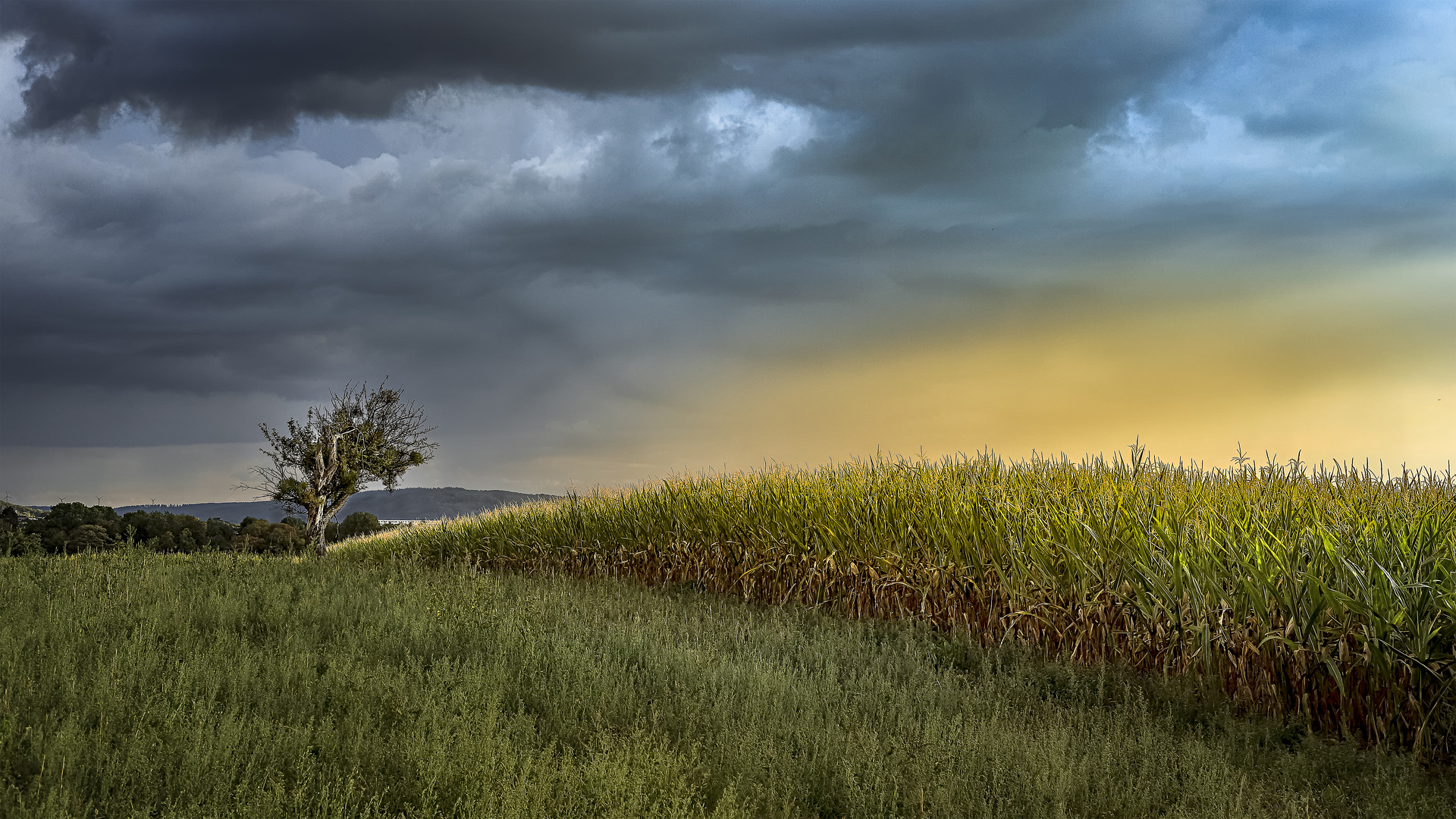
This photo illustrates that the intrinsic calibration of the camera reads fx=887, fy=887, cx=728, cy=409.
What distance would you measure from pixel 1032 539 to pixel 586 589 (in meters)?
6.65

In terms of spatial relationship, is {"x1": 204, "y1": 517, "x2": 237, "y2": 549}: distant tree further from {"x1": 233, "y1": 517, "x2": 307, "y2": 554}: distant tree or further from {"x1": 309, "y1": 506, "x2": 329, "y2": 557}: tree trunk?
{"x1": 309, "y1": 506, "x2": 329, "y2": 557}: tree trunk

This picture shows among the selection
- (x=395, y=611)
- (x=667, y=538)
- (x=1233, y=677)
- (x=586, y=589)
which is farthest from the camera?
(x=667, y=538)

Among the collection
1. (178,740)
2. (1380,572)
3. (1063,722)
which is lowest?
(1063,722)

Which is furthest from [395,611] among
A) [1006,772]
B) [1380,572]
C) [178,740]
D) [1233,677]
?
[1380,572]

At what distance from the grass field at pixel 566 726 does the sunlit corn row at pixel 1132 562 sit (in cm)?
56

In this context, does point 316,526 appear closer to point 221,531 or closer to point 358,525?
point 221,531

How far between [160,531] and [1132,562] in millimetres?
28449

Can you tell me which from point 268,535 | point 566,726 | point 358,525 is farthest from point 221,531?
point 566,726

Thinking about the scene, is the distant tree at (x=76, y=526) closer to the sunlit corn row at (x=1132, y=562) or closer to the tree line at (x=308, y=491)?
the tree line at (x=308, y=491)

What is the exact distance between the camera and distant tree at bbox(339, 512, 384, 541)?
1447 inches

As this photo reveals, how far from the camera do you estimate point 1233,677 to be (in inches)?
307

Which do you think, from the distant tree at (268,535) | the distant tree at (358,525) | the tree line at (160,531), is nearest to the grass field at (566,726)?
the tree line at (160,531)

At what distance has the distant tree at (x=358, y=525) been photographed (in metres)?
36.8

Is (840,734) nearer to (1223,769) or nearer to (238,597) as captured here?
(1223,769)
